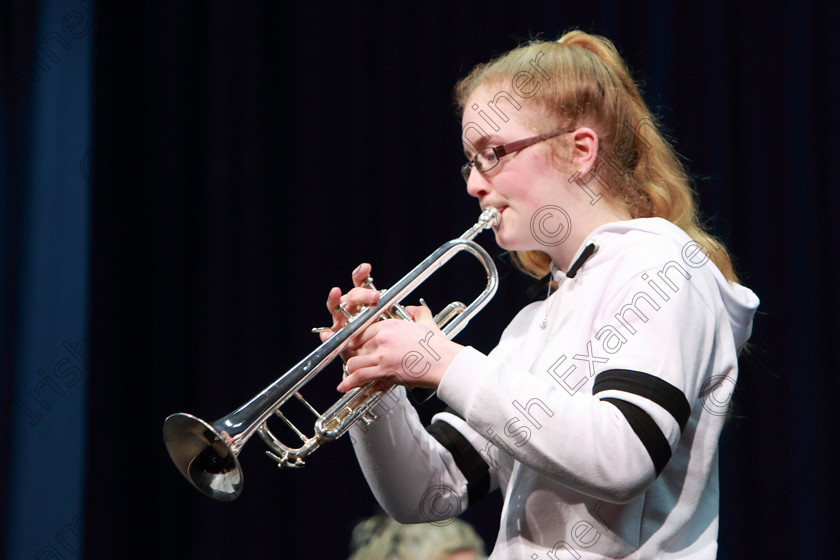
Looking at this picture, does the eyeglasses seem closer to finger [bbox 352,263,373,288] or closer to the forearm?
finger [bbox 352,263,373,288]

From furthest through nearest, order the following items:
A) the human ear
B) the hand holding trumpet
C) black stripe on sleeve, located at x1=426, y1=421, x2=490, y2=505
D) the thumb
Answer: black stripe on sleeve, located at x1=426, y1=421, x2=490, y2=505, the human ear, the thumb, the hand holding trumpet

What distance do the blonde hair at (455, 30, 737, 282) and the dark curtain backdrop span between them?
976 mm

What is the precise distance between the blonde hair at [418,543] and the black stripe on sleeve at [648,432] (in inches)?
26.3

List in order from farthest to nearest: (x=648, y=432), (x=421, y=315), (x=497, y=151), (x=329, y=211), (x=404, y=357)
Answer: (x=329, y=211) → (x=497, y=151) → (x=421, y=315) → (x=404, y=357) → (x=648, y=432)

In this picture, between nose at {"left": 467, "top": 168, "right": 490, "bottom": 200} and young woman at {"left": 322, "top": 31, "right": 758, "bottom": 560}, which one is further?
nose at {"left": 467, "top": 168, "right": 490, "bottom": 200}

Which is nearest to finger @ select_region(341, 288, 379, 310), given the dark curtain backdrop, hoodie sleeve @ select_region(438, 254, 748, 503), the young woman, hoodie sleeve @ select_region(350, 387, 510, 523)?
the young woman

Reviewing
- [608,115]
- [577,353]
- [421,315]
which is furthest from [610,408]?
[608,115]

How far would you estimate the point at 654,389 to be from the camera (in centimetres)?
112

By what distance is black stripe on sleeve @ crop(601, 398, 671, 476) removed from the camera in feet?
3.60

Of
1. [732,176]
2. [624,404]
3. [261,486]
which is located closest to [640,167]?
[624,404]

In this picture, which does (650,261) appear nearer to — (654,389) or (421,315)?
(654,389)

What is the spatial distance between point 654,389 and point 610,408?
2.6 inches

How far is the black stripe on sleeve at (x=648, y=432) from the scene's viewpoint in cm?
110

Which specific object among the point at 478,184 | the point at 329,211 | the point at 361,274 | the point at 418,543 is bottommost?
the point at 418,543
